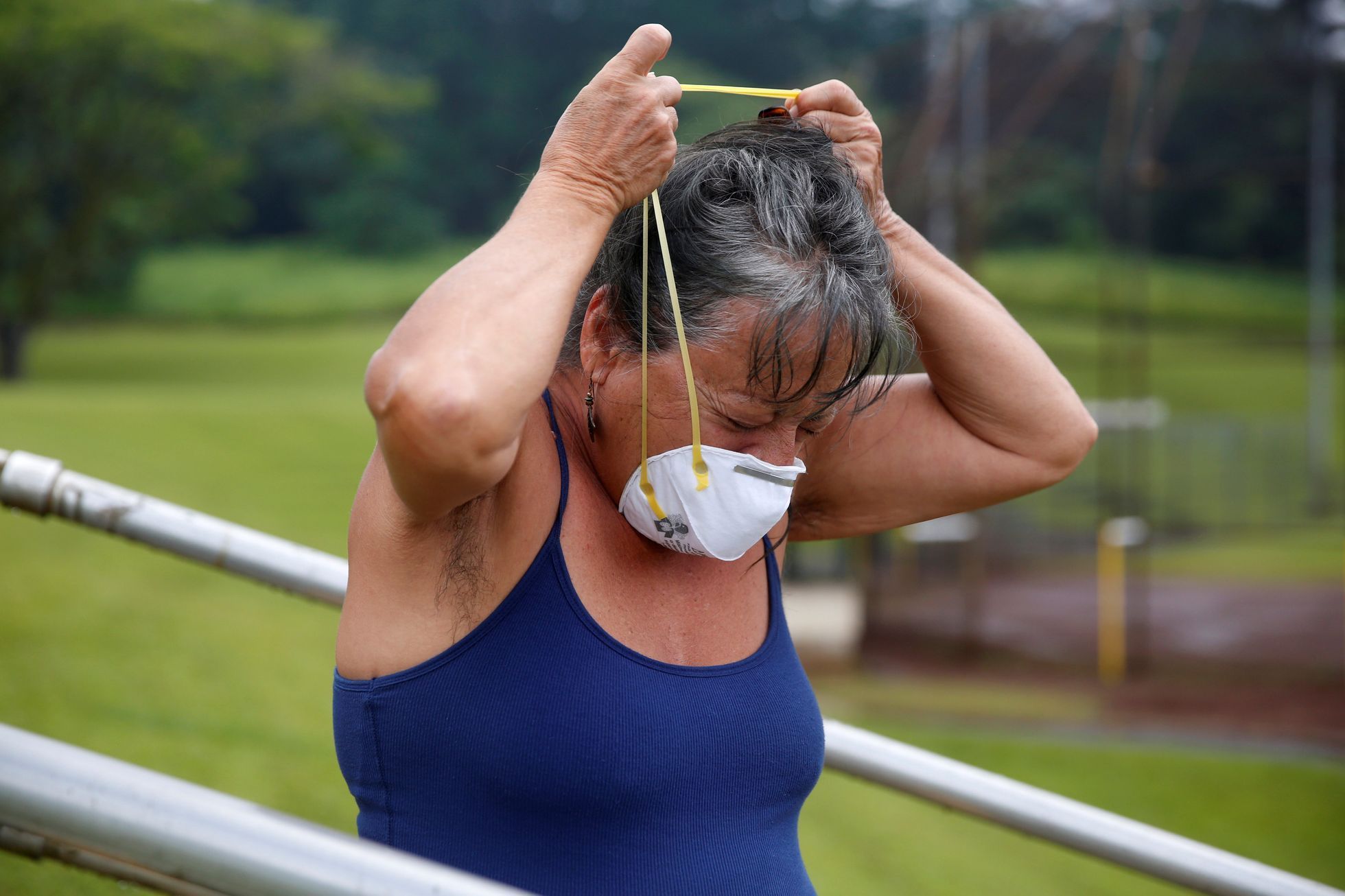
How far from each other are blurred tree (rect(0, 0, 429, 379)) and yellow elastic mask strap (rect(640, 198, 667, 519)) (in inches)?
714

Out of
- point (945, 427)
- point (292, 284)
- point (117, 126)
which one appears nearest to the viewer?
point (945, 427)

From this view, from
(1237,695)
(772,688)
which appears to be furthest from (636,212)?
(1237,695)

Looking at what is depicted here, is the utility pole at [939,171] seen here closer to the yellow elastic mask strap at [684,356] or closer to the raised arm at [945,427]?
the raised arm at [945,427]

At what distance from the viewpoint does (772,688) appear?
140cm

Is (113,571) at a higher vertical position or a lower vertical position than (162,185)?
lower

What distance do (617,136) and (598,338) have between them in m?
0.24

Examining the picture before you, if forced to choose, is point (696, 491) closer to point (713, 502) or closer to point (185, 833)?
point (713, 502)

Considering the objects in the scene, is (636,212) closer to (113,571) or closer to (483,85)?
(113,571)

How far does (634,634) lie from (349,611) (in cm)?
31

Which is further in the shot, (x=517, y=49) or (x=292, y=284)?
(x=517, y=49)

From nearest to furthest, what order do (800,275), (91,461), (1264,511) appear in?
1. (800,275)
2. (91,461)
3. (1264,511)

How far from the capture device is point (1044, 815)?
158 cm

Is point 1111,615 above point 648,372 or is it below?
below

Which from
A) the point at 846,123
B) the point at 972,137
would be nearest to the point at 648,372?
the point at 846,123
